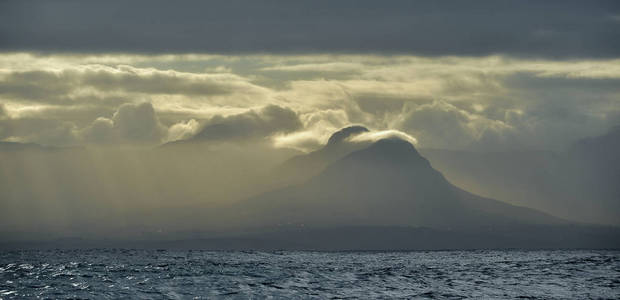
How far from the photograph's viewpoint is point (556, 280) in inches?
6161

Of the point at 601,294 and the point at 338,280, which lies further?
the point at 338,280

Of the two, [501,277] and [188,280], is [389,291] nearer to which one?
[188,280]

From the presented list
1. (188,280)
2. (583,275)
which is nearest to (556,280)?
(583,275)

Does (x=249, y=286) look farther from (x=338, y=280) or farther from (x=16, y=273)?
(x=16, y=273)

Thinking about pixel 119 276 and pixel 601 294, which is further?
pixel 119 276

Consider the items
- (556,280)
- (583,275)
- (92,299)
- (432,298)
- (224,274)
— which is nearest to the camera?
(92,299)

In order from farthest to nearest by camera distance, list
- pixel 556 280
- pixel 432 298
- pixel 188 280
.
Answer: pixel 556 280, pixel 188 280, pixel 432 298

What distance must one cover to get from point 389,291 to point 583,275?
77.3m

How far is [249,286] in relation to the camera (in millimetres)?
119062

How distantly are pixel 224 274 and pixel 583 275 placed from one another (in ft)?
301

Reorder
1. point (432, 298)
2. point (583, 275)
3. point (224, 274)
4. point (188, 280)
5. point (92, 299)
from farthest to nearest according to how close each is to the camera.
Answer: point (583, 275) < point (224, 274) < point (188, 280) < point (432, 298) < point (92, 299)

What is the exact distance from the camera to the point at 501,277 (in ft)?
546

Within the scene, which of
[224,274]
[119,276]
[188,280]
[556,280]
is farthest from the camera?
[556,280]

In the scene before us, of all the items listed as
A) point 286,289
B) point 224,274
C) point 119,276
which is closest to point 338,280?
point 224,274
